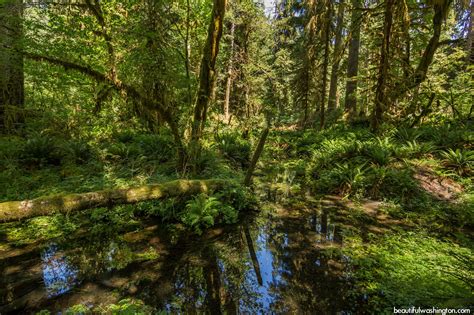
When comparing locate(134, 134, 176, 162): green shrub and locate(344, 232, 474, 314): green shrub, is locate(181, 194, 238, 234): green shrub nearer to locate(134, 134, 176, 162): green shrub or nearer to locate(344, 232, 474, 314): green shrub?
locate(344, 232, 474, 314): green shrub

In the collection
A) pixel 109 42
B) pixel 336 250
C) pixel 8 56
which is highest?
pixel 109 42

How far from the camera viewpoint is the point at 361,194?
6445mm

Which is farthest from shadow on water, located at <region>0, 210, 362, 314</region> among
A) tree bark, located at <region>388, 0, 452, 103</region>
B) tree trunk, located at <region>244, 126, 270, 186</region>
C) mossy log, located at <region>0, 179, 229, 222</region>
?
tree bark, located at <region>388, 0, 452, 103</region>

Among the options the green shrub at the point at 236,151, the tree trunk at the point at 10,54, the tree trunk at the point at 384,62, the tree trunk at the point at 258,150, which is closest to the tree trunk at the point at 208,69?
the tree trunk at the point at 258,150

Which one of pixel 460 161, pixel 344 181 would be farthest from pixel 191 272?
pixel 460 161

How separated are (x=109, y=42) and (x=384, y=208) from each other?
8.06 meters

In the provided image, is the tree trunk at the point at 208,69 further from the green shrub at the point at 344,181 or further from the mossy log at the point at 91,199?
the green shrub at the point at 344,181

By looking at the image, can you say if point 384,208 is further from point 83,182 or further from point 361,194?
point 83,182

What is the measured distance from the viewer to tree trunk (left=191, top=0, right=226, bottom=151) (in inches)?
251

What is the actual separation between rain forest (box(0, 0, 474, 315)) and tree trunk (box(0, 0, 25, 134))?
0.17 ft

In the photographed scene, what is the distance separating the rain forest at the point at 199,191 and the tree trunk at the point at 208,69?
4cm

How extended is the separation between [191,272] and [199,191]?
6.79ft

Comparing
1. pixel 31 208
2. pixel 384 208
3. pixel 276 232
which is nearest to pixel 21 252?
pixel 31 208

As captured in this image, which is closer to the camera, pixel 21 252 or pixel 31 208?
pixel 31 208
